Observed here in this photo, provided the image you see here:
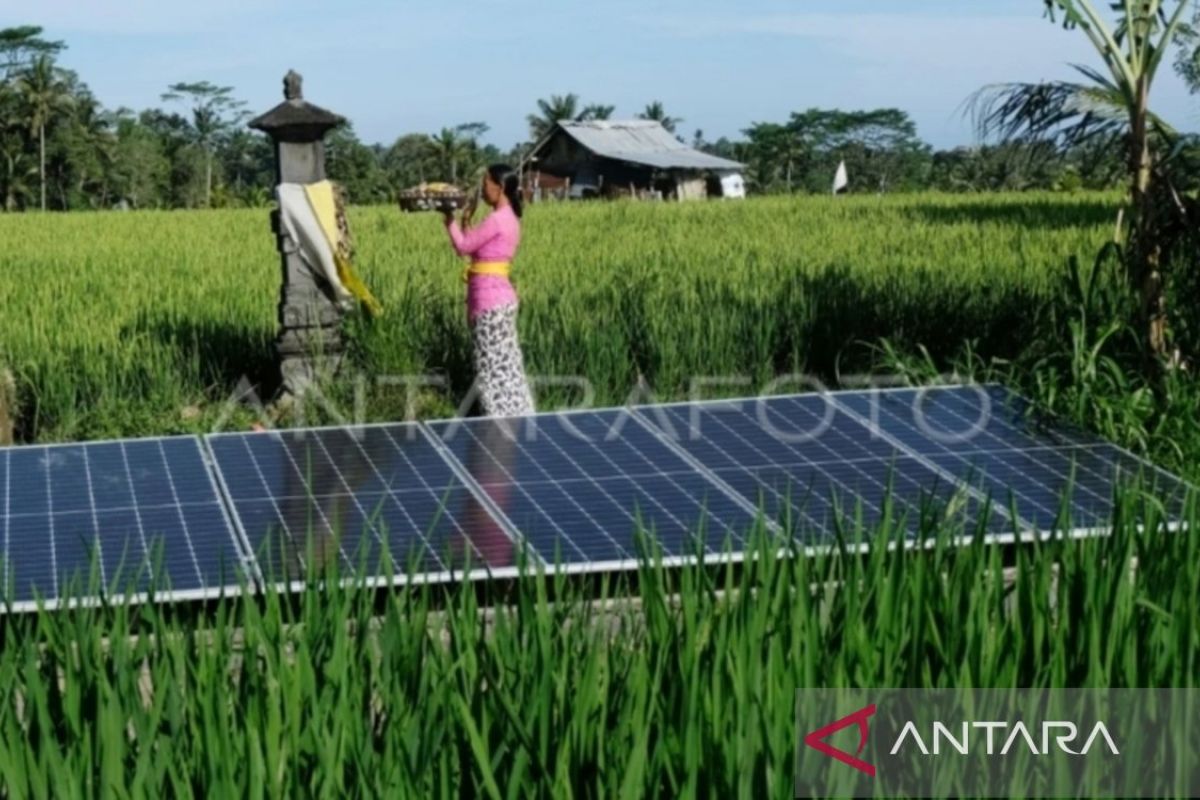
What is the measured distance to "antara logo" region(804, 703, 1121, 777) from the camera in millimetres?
3275

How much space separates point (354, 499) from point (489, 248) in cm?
245

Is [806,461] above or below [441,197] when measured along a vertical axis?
below

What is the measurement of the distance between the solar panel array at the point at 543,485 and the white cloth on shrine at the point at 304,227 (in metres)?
2.34

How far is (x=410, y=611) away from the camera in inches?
157

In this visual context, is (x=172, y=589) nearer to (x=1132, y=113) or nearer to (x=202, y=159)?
(x=1132, y=113)

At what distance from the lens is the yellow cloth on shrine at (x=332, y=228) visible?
921 centimetres

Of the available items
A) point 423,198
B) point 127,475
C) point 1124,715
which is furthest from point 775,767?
point 423,198

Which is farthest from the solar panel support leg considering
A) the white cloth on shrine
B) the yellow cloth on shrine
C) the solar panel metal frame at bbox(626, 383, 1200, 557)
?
the solar panel metal frame at bbox(626, 383, 1200, 557)

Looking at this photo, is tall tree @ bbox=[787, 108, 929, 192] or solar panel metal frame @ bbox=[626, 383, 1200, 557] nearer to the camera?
solar panel metal frame @ bbox=[626, 383, 1200, 557]

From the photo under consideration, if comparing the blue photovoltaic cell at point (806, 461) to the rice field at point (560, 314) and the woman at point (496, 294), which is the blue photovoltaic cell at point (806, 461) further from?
the rice field at point (560, 314)

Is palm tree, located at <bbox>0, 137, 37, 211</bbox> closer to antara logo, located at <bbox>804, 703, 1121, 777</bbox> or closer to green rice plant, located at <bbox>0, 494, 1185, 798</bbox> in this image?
green rice plant, located at <bbox>0, 494, 1185, 798</bbox>

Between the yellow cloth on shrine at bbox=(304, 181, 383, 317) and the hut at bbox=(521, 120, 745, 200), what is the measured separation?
4172 centimetres

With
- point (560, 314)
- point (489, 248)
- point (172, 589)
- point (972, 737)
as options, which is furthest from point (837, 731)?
point (560, 314)

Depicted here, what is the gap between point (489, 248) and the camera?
8273mm
